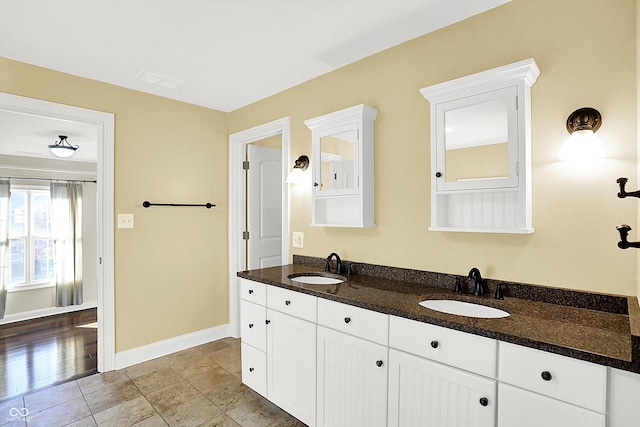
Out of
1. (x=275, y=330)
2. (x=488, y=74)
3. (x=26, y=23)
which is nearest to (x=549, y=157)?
(x=488, y=74)

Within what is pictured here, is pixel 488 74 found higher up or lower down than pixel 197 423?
higher up

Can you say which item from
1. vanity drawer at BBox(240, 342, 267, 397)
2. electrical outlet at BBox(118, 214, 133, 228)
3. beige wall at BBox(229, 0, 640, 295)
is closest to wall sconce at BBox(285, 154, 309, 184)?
beige wall at BBox(229, 0, 640, 295)

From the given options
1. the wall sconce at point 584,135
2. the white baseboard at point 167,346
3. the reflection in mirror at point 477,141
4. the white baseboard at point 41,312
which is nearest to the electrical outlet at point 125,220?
the white baseboard at point 167,346

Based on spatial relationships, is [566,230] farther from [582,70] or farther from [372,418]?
[372,418]

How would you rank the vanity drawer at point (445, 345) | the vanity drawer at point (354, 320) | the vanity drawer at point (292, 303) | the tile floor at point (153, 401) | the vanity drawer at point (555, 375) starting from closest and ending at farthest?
the vanity drawer at point (555, 375) → the vanity drawer at point (445, 345) → the vanity drawer at point (354, 320) → the vanity drawer at point (292, 303) → the tile floor at point (153, 401)

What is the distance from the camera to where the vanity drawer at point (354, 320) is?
62.9 inches

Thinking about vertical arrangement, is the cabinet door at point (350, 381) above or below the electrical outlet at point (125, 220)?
below

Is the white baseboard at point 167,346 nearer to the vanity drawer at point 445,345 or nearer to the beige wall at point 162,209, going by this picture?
the beige wall at point 162,209

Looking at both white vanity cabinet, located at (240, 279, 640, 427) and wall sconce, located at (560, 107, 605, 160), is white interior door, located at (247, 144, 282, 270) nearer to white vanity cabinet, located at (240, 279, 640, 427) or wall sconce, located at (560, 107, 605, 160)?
white vanity cabinet, located at (240, 279, 640, 427)

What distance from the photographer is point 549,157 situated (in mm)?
1620

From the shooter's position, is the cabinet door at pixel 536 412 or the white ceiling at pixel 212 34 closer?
the cabinet door at pixel 536 412

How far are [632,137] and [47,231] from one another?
6.78 m

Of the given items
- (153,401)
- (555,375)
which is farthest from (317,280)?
(555,375)

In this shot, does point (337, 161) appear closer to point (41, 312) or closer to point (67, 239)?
point (67, 239)
